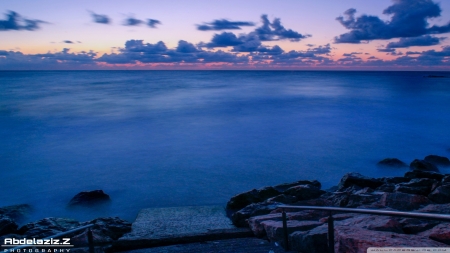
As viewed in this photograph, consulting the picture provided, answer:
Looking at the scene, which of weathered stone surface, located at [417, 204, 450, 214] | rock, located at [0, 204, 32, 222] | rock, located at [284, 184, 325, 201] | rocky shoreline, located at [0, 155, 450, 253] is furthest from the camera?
rock, located at [0, 204, 32, 222]

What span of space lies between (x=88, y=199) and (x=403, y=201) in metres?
7.88

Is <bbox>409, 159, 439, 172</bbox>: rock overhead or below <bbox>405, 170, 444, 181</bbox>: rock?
below

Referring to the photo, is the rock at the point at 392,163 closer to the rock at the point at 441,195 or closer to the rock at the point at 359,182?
the rock at the point at 359,182

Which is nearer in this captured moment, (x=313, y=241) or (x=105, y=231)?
(x=313, y=241)

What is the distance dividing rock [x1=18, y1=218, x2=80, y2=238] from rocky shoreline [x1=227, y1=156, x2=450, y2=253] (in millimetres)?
3441

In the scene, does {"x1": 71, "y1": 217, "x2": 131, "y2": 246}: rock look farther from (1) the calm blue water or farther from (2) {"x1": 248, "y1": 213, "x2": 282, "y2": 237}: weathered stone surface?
(2) {"x1": 248, "y1": 213, "x2": 282, "y2": 237}: weathered stone surface

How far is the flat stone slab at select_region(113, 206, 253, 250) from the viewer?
549cm

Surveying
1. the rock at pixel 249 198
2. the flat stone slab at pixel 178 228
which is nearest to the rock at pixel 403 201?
the flat stone slab at pixel 178 228

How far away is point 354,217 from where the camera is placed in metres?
5.10

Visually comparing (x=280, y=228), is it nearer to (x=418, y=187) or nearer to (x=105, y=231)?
(x=105, y=231)

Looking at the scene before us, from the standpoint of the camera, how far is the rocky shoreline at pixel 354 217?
3.47 metres

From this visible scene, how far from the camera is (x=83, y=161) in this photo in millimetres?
13977

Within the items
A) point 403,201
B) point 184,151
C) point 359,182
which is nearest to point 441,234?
point 403,201

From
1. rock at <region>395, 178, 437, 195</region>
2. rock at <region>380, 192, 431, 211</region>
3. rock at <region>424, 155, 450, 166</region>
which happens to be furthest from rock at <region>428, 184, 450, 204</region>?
rock at <region>424, 155, 450, 166</region>
